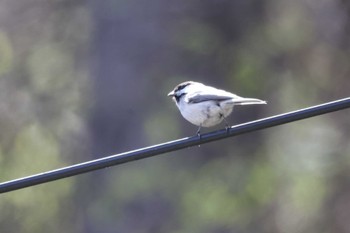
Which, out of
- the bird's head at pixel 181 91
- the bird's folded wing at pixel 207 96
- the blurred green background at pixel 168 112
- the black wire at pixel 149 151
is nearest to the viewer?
the black wire at pixel 149 151

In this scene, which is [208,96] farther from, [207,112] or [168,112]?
[168,112]

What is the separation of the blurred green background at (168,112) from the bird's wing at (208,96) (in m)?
6.16

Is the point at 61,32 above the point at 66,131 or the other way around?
above

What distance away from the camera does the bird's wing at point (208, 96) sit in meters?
7.57

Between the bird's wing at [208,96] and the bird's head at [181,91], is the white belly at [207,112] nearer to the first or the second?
the bird's wing at [208,96]

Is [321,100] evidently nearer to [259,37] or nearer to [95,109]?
[259,37]

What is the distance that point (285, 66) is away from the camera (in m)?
15.5

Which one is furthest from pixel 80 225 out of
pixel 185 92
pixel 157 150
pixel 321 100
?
pixel 157 150

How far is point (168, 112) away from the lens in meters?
14.8

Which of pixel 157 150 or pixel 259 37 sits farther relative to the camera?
pixel 259 37

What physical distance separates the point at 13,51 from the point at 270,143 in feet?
13.9

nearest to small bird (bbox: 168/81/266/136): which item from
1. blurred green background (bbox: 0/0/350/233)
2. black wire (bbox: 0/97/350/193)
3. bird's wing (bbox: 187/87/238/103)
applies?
bird's wing (bbox: 187/87/238/103)

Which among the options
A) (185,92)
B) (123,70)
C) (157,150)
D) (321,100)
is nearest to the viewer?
(157,150)

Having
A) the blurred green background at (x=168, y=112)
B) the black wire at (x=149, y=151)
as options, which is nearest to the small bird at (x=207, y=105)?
the black wire at (x=149, y=151)
